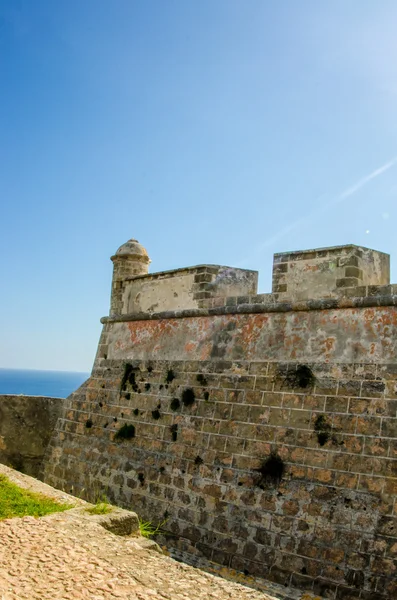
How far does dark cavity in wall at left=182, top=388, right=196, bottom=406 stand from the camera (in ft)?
26.6

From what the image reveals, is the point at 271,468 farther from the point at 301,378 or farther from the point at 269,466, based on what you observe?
the point at 301,378

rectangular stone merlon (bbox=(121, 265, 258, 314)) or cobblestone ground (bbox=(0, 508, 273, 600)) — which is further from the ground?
rectangular stone merlon (bbox=(121, 265, 258, 314))

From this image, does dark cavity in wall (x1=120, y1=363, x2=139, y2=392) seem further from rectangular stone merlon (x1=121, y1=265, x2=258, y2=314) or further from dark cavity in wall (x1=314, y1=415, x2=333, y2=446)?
dark cavity in wall (x1=314, y1=415, x2=333, y2=446)

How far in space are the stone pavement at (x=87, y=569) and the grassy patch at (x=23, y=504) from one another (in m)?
0.18

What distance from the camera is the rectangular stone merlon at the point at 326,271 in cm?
724

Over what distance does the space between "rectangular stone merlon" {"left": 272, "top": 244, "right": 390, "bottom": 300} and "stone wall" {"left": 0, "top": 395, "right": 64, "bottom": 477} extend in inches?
230

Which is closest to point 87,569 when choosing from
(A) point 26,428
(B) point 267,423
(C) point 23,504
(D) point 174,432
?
(C) point 23,504

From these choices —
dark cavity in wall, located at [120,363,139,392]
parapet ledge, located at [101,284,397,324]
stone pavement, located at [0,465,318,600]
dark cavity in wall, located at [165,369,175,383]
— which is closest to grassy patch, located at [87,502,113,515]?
stone pavement, located at [0,465,318,600]

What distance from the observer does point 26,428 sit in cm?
1144

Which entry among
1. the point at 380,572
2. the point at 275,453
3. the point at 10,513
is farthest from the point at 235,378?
the point at 10,513

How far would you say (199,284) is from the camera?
8.98m

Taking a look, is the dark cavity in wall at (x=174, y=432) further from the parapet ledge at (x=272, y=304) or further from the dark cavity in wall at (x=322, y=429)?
the dark cavity in wall at (x=322, y=429)

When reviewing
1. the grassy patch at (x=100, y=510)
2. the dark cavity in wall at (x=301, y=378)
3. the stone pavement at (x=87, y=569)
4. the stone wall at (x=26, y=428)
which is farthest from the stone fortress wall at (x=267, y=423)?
the stone pavement at (x=87, y=569)

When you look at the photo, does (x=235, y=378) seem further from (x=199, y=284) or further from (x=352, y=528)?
(x=352, y=528)
